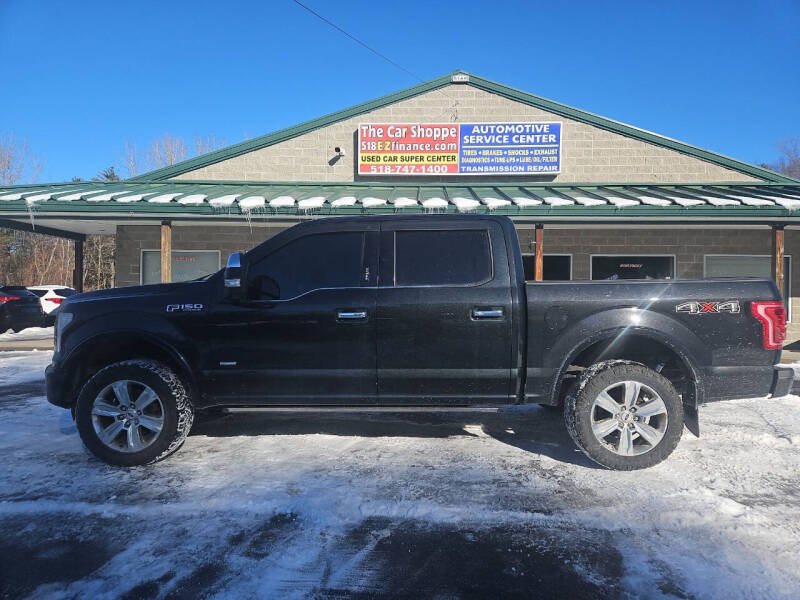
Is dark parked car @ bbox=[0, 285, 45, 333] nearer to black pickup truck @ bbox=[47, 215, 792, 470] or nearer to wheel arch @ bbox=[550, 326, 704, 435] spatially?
black pickup truck @ bbox=[47, 215, 792, 470]

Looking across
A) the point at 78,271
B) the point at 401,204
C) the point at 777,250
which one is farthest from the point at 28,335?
the point at 777,250

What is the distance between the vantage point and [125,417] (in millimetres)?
3625

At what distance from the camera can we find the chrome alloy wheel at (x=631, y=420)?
350cm

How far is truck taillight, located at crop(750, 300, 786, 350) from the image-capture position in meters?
3.49

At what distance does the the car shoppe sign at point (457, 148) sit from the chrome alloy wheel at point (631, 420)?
9138 mm

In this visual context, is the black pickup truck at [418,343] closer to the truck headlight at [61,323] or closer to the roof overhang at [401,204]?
the truck headlight at [61,323]

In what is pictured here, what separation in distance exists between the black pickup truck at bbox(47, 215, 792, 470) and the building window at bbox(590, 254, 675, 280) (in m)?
8.47

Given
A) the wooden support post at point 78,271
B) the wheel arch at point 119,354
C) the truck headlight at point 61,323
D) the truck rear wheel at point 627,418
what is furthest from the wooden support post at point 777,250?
the wooden support post at point 78,271

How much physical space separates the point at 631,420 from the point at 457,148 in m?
9.61

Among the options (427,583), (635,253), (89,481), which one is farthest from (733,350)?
(635,253)

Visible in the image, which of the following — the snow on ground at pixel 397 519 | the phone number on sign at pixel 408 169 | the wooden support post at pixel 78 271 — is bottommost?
the snow on ground at pixel 397 519

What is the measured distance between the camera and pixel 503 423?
486 cm

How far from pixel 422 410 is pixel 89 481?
254 cm

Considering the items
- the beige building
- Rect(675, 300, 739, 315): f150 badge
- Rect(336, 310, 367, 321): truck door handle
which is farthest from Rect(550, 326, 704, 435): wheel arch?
the beige building
